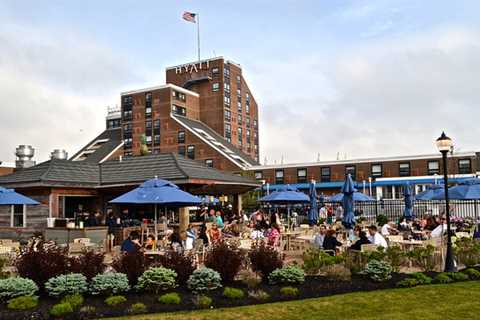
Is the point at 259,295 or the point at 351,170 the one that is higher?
the point at 351,170

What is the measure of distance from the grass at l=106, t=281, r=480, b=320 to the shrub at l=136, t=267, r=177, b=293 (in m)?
1.22

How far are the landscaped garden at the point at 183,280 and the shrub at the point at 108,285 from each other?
0.7 inches

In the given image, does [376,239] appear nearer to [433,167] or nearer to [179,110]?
[433,167]

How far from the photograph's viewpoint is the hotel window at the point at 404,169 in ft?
180

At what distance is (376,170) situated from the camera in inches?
2213

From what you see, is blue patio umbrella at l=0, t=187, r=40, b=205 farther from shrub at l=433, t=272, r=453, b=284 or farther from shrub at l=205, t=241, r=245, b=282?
shrub at l=433, t=272, r=453, b=284

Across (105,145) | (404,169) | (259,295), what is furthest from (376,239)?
(105,145)

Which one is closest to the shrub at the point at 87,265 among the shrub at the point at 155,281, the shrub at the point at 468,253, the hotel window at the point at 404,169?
the shrub at the point at 155,281

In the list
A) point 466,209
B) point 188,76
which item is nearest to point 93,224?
point 466,209

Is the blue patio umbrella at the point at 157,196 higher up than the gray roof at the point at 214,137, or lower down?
lower down

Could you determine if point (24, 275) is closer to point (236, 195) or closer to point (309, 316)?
point (309, 316)

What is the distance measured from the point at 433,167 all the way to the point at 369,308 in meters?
49.8

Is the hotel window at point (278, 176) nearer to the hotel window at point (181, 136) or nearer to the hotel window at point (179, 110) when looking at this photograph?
the hotel window at point (181, 136)

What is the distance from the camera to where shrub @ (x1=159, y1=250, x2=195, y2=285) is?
372 inches
